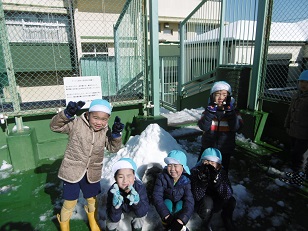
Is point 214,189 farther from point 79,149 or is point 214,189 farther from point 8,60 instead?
point 8,60

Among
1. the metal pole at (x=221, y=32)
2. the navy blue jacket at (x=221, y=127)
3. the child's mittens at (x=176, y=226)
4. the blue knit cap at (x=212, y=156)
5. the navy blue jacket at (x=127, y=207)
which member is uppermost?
the metal pole at (x=221, y=32)

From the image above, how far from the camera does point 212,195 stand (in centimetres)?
219

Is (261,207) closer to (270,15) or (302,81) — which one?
(302,81)

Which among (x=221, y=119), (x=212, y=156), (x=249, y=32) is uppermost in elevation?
(x=249, y=32)

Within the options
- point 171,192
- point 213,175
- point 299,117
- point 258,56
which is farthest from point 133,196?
point 258,56

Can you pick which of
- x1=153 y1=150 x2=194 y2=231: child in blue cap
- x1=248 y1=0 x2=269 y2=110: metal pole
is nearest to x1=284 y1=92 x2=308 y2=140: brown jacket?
x1=248 y1=0 x2=269 y2=110: metal pole

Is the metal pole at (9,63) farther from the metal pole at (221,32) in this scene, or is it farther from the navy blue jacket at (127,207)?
the metal pole at (221,32)

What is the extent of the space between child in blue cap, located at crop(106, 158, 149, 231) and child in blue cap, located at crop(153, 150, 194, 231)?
16cm

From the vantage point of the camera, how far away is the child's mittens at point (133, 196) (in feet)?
6.27

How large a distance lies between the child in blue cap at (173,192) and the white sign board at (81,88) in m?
2.08

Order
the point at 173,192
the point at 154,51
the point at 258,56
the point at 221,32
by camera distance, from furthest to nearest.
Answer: the point at 221,32 → the point at 258,56 → the point at 154,51 → the point at 173,192

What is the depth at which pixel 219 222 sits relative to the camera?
2.26 metres

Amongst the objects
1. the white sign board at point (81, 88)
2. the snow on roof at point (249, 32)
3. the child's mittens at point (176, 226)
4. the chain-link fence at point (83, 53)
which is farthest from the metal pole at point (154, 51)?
the child's mittens at point (176, 226)

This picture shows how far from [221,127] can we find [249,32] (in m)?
3.89
